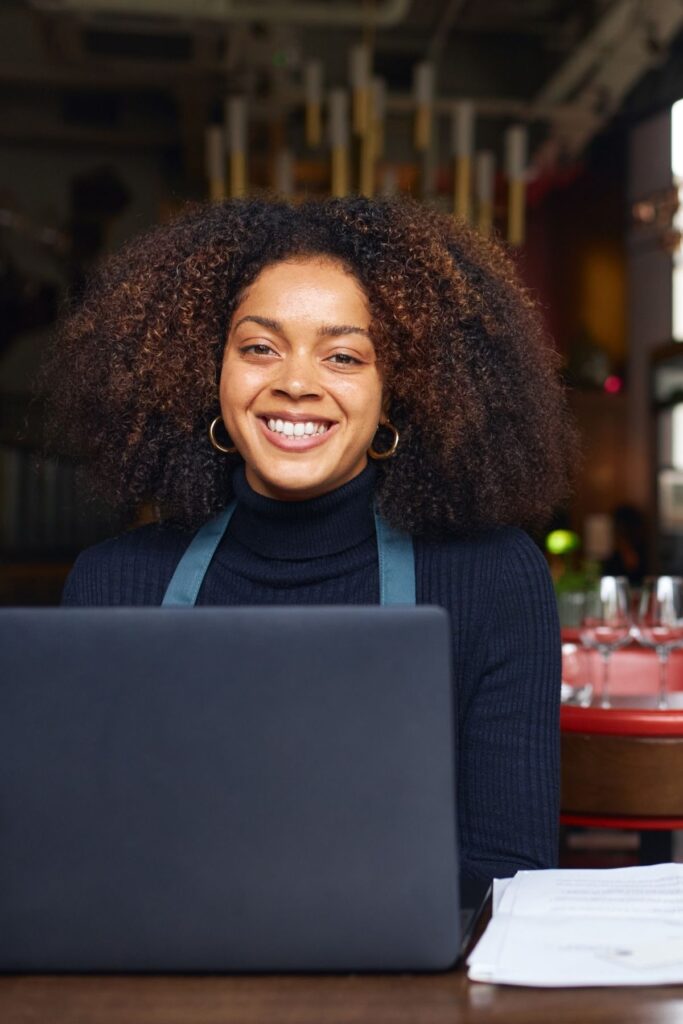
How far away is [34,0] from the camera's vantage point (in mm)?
5109

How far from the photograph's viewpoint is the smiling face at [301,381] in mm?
1394

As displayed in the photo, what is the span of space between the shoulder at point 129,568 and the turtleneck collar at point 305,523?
11cm

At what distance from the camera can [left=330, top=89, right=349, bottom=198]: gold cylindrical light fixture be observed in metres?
4.12

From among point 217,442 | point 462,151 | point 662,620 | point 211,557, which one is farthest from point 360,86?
point 211,557

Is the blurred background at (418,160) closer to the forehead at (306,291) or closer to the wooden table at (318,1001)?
the forehead at (306,291)

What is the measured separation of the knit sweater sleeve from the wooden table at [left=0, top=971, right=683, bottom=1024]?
38 centimetres

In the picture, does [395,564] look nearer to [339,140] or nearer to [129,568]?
[129,568]

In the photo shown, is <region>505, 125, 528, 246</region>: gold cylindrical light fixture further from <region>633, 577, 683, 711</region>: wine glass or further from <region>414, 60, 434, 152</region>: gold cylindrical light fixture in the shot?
<region>633, 577, 683, 711</region>: wine glass

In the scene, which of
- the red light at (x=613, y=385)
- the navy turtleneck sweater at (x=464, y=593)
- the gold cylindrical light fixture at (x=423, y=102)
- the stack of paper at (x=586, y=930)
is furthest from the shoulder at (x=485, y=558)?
the red light at (x=613, y=385)

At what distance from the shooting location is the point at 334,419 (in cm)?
140

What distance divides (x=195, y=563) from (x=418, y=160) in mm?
6358

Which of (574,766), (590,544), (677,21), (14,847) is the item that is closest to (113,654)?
(14,847)

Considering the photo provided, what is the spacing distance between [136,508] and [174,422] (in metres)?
0.14

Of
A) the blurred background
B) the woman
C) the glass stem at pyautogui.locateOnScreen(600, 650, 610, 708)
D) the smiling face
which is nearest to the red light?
the blurred background
